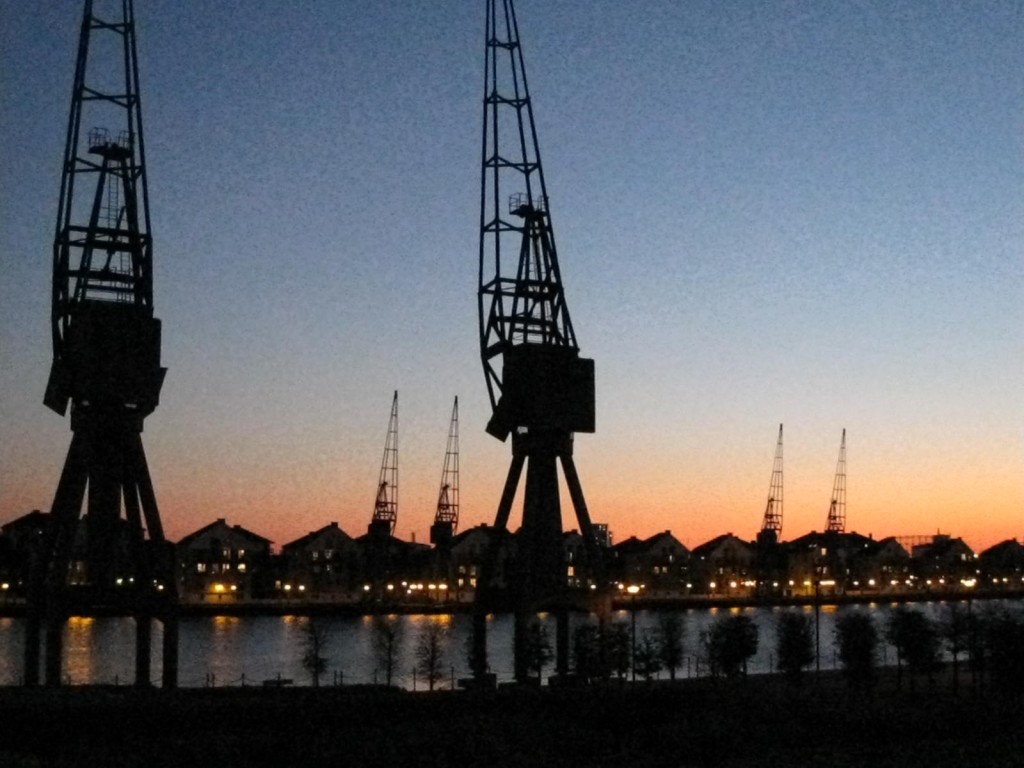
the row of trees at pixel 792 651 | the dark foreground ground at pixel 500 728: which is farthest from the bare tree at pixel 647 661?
the dark foreground ground at pixel 500 728

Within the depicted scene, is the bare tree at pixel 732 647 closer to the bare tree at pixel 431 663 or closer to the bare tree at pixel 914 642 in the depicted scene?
the bare tree at pixel 914 642

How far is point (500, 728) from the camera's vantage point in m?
26.1

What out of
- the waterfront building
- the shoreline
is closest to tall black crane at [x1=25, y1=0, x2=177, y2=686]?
the shoreline

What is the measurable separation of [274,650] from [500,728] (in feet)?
116

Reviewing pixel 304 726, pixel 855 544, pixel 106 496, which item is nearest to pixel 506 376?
pixel 106 496

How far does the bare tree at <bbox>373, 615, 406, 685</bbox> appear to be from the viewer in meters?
39.0

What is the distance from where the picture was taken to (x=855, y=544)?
142750 mm

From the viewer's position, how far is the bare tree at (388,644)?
39000 millimetres

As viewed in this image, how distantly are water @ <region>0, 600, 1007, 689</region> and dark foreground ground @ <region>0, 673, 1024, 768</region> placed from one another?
7.77 meters

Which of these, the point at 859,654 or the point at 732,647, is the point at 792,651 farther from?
the point at 859,654

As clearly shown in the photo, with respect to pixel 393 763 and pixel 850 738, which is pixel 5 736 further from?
pixel 850 738

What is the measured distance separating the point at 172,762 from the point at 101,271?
14198 millimetres

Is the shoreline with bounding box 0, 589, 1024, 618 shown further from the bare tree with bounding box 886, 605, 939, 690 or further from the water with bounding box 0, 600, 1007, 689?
the bare tree with bounding box 886, 605, 939, 690

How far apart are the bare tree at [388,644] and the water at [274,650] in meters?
0.33
